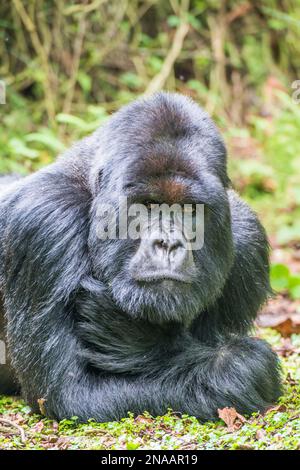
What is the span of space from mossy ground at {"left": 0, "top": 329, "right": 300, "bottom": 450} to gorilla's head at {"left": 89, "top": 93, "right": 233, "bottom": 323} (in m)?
0.63

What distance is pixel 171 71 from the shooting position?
11578 mm

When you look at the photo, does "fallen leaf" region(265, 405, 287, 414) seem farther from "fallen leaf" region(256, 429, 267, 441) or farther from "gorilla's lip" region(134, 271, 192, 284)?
"gorilla's lip" region(134, 271, 192, 284)

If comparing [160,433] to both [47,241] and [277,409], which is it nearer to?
[277,409]

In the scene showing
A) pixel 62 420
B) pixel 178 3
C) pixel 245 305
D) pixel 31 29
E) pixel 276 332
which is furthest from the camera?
pixel 178 3

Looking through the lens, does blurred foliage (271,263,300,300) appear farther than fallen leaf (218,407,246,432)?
Yes

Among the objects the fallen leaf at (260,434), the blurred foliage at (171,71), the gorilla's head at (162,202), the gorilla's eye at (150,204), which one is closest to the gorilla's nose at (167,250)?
the gorilla's head at (162,202)

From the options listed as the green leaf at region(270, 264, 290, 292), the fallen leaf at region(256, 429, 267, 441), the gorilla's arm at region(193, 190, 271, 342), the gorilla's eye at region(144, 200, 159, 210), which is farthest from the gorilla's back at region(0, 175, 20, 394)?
the green leaf at region(270, 264, 290, 292)

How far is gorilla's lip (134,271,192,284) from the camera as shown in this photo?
4.26m

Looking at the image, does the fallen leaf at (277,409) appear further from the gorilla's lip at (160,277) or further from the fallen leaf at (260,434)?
the gorilla's lip at (160,277)

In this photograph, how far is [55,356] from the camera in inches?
176

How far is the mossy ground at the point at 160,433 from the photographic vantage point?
150 inches

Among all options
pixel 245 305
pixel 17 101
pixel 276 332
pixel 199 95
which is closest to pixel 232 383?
pixel 245 305
